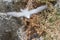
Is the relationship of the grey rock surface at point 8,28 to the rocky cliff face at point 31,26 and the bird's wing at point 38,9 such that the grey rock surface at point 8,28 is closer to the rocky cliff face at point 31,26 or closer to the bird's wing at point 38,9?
the rocky cliff face at point 31,26

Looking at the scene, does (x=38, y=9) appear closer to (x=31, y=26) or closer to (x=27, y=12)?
(x=27, y=12)

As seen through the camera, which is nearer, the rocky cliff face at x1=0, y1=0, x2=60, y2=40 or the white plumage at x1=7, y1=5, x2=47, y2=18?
the rocky cliff face at x1=0, y1=0, x2=60, y2=40

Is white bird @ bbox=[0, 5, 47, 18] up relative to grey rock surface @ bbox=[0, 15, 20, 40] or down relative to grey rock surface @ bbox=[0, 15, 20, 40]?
up

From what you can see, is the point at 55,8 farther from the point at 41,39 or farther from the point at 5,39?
the point at 5,39

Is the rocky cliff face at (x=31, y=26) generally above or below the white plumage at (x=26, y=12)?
below

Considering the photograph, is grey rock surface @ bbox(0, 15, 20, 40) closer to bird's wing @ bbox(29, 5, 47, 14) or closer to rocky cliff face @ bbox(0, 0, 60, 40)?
rocky cliff face @ bbox(0, 0, 60, 40)

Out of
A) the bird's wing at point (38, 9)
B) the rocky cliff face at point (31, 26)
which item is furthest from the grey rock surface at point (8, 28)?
the bird's wing at point (38, 9)

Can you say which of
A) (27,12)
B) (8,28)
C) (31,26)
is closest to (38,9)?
(27,12)

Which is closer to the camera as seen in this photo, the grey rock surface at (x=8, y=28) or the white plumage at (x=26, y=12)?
the grey rock surface at (x=8, y=28)

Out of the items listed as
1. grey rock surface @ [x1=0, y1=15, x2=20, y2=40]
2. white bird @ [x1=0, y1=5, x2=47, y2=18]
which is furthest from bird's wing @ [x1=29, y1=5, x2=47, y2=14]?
grey rock surface @ [x1=0, y1=15, x2=20, y2=40]

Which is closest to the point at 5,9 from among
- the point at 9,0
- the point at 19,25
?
the point at 9,0

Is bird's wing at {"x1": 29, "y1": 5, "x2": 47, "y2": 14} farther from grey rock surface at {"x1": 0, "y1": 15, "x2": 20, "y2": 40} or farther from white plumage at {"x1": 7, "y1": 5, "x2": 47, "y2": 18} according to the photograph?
grey rock surface at {"x1": 0, "y1": 15, "x2": 20, "y2": 40}

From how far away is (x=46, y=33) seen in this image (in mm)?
2523

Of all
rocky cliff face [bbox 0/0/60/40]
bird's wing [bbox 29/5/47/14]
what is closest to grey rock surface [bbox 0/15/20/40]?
rocky cliff face [bbox 0/0/60/40]
